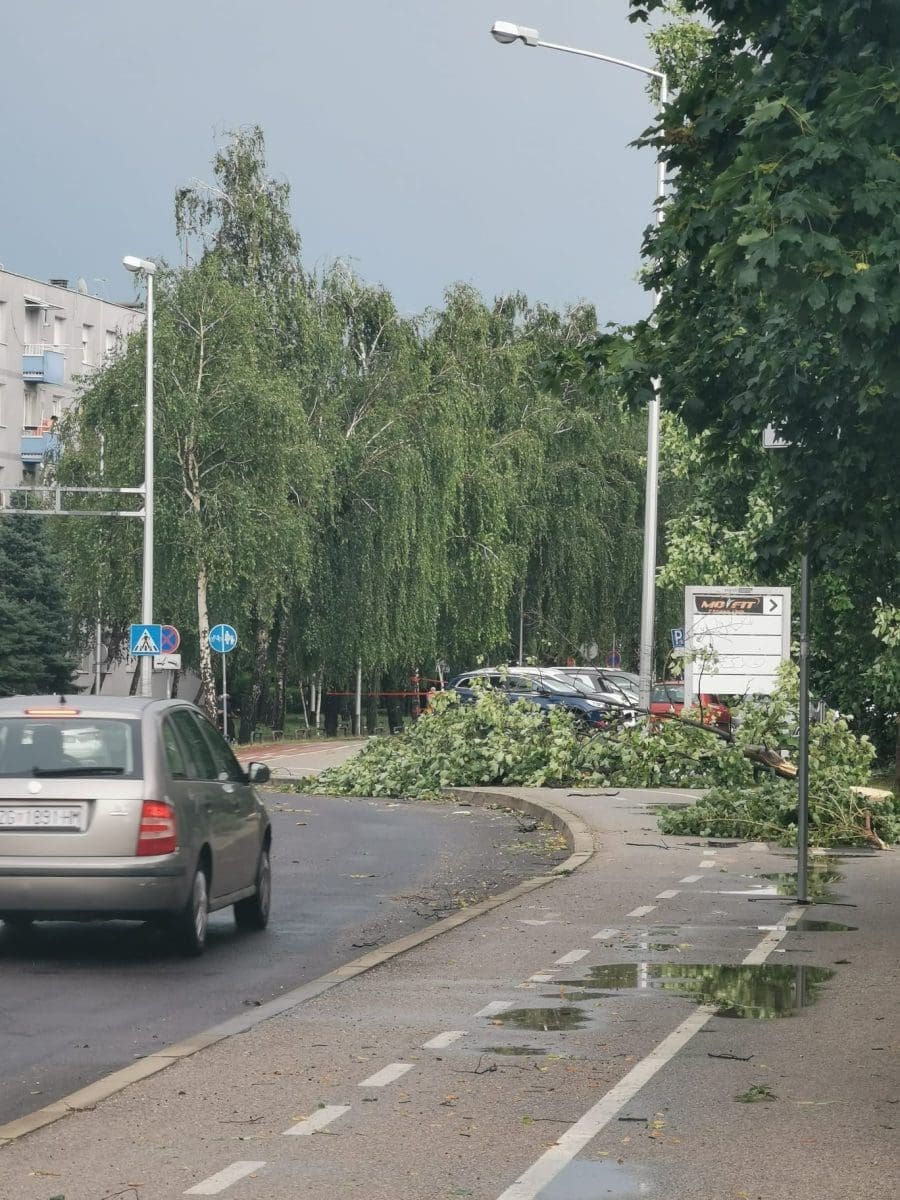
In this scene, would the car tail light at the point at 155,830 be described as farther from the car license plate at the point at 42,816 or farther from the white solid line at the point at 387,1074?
the white solid line at the point at 387,1074

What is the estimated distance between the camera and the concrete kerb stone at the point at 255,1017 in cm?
789

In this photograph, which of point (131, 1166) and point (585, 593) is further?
point (585, 593)

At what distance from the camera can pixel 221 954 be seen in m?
13.1

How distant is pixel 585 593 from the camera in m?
65.4

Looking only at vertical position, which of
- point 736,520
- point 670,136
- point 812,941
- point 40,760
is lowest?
point 812,941

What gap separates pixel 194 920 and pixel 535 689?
22.4 metres

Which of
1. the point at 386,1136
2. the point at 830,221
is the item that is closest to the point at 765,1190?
the point at 386,1136

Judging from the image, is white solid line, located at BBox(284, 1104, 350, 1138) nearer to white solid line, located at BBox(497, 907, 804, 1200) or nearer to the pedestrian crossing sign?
white solid line, located at BBox(497, 907, 804, 1200)

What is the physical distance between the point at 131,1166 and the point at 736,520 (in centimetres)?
1755

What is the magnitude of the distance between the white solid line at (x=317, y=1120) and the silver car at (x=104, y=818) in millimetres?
4586

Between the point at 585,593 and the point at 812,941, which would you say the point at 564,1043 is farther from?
the point at 585,593

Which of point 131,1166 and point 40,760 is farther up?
point 40,760

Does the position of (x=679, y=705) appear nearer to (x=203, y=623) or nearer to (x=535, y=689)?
(x=535, y=689)

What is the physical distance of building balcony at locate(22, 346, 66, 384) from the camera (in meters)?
87.2
